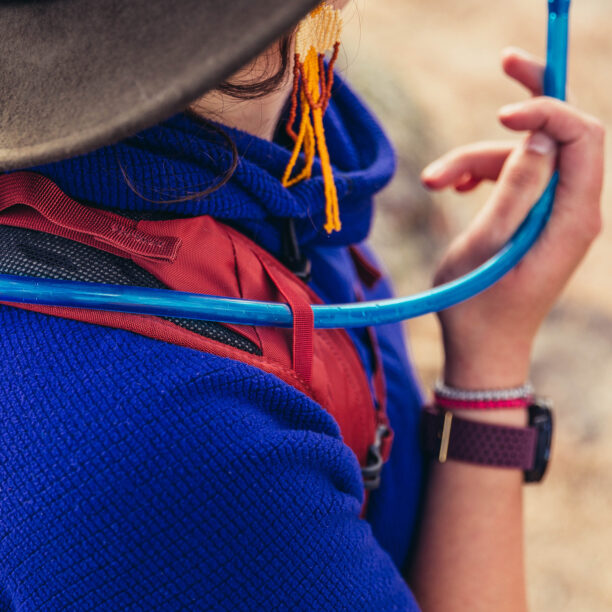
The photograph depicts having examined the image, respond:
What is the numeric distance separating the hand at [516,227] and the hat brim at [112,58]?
48 centimetres

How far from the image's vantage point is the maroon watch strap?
776 millimetres

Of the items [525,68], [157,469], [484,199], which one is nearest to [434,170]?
[525,68]

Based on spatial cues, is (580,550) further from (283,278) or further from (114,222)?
(114,222)

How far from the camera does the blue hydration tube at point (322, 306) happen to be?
461 millimetres

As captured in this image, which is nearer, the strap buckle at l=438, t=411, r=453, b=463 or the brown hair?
the brown hair

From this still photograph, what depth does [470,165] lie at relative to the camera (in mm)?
947

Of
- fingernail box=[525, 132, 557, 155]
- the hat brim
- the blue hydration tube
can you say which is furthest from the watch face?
the hat brim

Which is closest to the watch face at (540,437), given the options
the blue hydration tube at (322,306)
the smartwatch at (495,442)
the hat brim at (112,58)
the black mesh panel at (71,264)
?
the smartwatch at (495,442)

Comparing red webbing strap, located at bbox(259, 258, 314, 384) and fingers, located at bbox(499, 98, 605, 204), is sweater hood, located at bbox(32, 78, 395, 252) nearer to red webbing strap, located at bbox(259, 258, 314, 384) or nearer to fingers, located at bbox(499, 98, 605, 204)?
red webbing strap, located at bbox(259, 258, 314, 384)

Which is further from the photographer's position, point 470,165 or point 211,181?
point 470,165

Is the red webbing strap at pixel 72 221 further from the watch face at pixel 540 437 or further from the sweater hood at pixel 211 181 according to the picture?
the watch face at pixel 540 437

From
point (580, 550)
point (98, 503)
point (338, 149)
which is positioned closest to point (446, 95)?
point (580, 550)

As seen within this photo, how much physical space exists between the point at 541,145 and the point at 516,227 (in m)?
0.10

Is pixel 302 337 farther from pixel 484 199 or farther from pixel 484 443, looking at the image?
pixel 484 199
